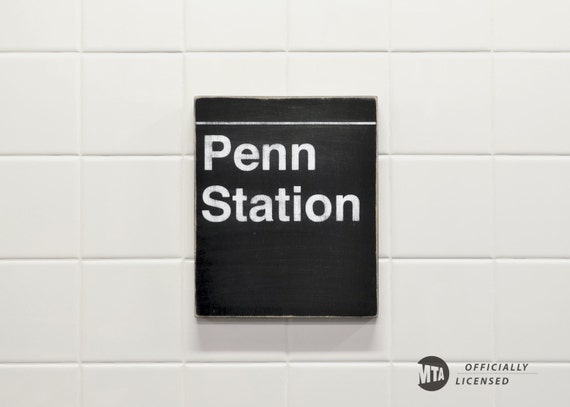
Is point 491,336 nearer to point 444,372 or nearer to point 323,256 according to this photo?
point 444,372

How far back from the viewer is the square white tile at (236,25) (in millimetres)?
1116

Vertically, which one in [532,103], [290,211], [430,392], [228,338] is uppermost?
[532,103]

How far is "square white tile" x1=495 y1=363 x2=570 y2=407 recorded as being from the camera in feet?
3.66

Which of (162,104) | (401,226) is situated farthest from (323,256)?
(162,104)

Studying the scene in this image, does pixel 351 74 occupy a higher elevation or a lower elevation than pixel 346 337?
higher

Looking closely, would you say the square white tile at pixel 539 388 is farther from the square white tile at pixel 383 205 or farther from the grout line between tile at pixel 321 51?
the grout line between tile at pixel 321 51

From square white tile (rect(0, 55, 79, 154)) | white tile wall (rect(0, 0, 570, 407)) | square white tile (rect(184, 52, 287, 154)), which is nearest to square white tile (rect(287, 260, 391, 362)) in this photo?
white tile wall (rect(0, 0, 570, 407))

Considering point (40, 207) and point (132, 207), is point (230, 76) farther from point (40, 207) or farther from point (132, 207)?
point (40, 207)

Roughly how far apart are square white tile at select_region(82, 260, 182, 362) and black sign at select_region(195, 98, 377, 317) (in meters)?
0.07

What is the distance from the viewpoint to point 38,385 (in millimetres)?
1116

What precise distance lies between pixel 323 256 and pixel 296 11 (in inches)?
18.2

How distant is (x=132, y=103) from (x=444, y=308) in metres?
0.70

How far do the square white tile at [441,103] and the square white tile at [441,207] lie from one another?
28mm

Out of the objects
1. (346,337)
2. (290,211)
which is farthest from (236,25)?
(346,337)
